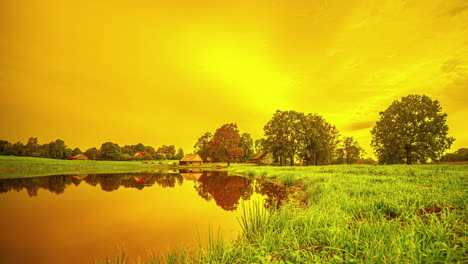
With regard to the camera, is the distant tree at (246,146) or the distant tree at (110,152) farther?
the distant tree at (246,146)

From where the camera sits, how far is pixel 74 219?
817 cm

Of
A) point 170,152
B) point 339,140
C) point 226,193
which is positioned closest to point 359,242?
point 226,193

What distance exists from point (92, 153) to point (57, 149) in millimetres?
15786

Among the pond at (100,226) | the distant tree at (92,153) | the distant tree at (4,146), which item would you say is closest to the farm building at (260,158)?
the pond at (100,226)

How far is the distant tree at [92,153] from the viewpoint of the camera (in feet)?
315

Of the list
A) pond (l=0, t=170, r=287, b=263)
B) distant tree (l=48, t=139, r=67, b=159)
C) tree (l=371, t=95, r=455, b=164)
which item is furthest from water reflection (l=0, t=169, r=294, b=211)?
distant tree (l=48, t=139, r=67, b=159)

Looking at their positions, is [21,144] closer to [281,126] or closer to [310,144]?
[281,126]

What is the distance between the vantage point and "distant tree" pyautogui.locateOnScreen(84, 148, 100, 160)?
96162 millimetres

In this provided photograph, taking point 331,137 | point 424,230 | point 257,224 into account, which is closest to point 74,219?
point 257,224

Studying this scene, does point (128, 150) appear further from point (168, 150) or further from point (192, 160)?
point (192, 160)

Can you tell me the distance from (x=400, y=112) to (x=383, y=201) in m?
43.0

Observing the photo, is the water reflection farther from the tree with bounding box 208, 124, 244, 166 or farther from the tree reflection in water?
the tree with bounding box 208, 124, 244, 166

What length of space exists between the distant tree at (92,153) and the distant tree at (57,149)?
1236 centimetres

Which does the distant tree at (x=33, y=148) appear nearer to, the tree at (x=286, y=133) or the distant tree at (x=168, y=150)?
the distant tree at (x=168, y=150)
